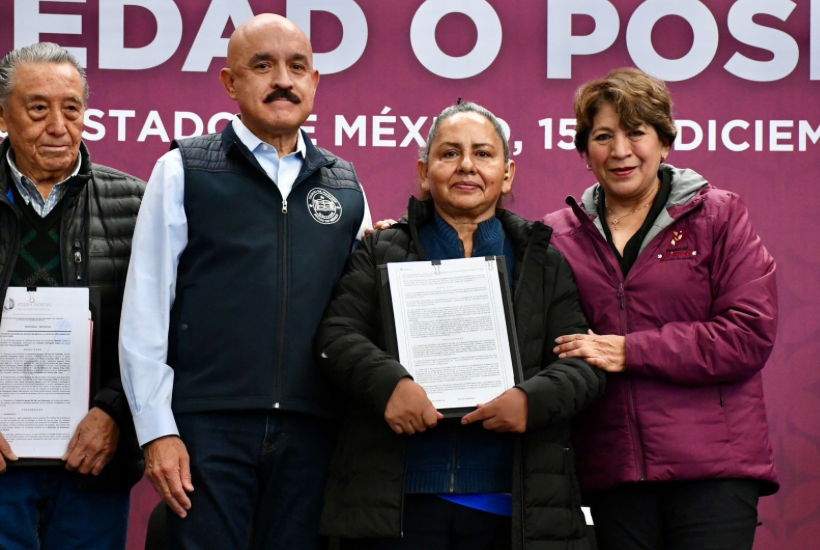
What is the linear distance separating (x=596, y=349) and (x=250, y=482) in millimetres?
916

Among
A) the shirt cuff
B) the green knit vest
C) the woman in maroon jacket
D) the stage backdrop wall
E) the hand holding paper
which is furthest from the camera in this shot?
the stage backdrop wall

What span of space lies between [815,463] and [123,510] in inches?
108

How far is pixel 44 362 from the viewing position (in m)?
2.54

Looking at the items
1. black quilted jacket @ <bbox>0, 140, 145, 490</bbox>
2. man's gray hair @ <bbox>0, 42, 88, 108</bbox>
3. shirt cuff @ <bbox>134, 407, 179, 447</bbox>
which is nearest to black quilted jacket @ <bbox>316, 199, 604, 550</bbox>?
shirt cuff @ <bbox>134, 407, 179, 447</bbox>

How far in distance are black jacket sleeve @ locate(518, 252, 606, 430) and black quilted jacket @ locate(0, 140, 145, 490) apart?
3.54 ft

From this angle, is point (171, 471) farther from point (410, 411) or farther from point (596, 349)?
point (596, 349)

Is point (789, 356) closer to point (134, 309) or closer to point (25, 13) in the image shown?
point (134, 309)

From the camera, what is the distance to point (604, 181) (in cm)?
273

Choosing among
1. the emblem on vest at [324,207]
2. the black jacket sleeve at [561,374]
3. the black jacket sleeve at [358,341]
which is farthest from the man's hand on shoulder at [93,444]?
the black jacket sleeve at [561,374]

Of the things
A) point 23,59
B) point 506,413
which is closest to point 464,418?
point 506,413

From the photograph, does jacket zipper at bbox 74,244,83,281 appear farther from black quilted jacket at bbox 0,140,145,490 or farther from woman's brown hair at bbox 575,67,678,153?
woman's brown hair at bbox 575,67,678,153

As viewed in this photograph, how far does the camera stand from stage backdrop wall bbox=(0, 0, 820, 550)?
3996 mm

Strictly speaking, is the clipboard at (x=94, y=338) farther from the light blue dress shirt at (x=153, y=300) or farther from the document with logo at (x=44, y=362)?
the light blue dress shirt at (x=153, y=300)

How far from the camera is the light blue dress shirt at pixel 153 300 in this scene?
7.83ft
